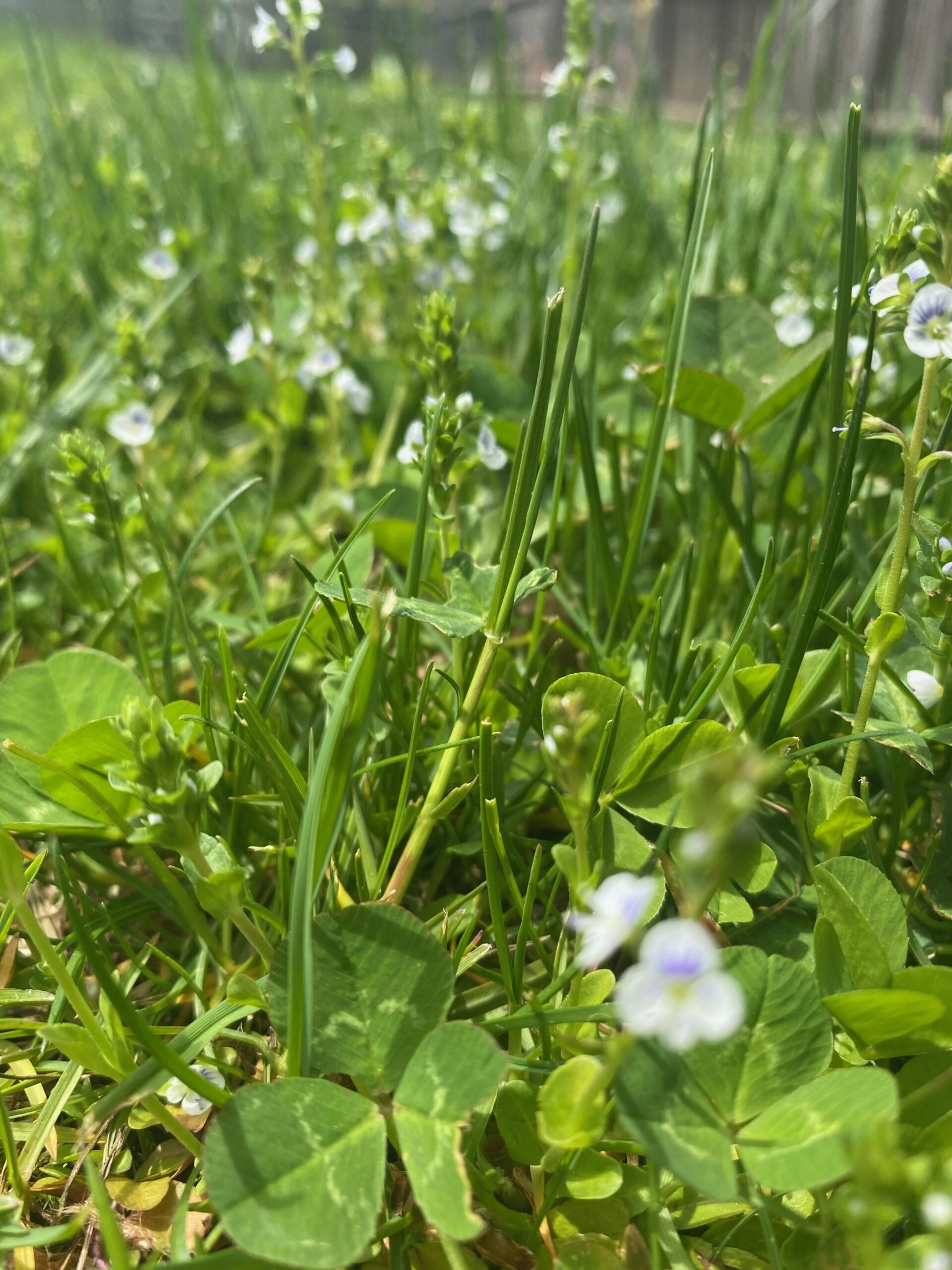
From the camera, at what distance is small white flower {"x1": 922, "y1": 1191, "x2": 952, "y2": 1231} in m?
0.57

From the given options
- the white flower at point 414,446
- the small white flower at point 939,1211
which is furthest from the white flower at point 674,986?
the white flower at point 414,446

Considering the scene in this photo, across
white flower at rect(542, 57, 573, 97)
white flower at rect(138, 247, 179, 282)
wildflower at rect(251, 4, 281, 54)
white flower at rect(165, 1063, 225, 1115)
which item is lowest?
white flower at rect(165, 1063, 225, 1115)

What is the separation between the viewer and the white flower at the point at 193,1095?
102 centimetres

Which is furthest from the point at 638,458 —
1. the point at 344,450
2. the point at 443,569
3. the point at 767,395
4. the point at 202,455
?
the point at 202,455

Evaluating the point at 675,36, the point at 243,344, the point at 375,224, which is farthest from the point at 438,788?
the point at 675,36

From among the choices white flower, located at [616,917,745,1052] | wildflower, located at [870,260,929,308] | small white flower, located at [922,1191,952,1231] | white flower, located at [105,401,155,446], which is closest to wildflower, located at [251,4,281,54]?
white flower, located at [105,401,155,446]

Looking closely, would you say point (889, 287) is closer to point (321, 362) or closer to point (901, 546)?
point (901, 546)

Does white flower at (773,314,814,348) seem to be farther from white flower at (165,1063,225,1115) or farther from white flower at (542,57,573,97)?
white flower at (165,1063,225,1115)

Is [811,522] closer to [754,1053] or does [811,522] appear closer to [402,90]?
[754,1053]

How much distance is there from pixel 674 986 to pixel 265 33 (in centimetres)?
254

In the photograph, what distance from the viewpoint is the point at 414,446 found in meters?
1.43

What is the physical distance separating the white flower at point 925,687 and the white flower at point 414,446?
678 mm

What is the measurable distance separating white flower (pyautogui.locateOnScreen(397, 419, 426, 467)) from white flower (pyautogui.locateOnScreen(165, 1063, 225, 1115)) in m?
0.77

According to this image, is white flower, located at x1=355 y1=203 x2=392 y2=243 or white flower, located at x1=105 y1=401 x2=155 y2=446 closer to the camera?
white flower, located at x1=105 y1=401 x2=155 y2=446
